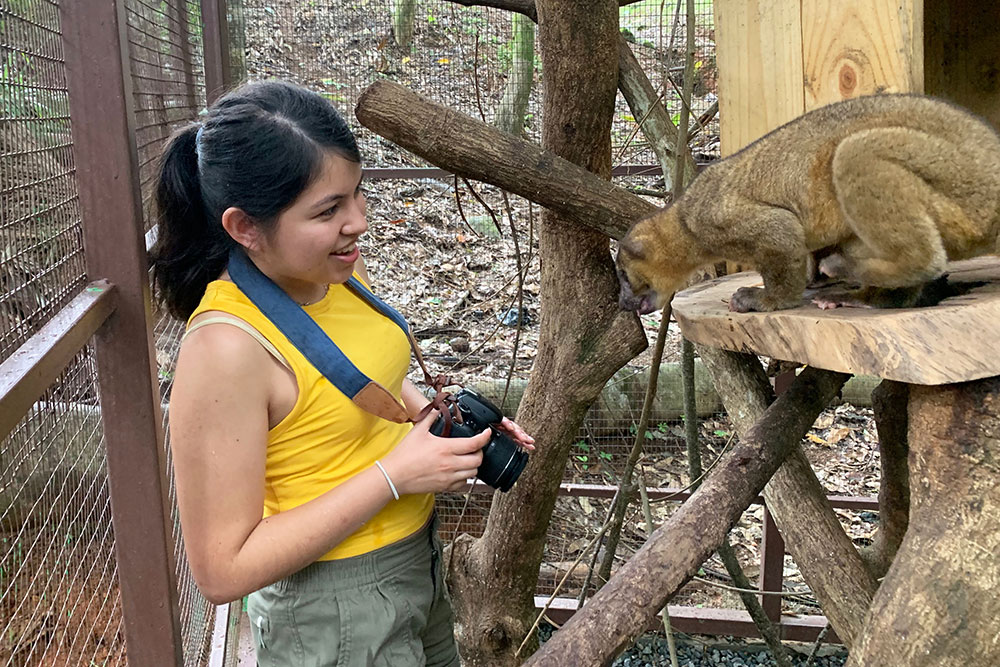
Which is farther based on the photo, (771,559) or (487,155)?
(771,559)

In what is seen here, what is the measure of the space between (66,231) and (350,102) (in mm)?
3428

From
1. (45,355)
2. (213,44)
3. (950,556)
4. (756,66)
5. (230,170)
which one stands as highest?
(213,44)

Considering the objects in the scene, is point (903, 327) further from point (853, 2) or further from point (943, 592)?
point (853, 2)

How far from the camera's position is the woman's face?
63.2 inches

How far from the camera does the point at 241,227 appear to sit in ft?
5.30

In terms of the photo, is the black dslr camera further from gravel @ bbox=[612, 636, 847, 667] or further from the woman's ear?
gravel @ bbox=[612, 636, 847, 667]

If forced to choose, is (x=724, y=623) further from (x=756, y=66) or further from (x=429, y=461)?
(x=429, y=461)

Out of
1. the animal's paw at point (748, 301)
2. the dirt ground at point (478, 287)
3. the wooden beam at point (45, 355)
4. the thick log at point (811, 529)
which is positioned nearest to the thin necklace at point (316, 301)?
the wooden beam at point (45, 355)

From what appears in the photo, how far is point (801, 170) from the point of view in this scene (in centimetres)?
216

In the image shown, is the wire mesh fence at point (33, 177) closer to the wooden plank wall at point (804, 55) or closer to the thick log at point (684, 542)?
the thick log at point (684, 542)

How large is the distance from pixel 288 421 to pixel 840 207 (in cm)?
140

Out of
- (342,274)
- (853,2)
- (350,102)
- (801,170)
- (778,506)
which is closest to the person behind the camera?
(342,274)

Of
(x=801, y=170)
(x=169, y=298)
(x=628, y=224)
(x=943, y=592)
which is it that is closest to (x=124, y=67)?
(x=169, y=298)

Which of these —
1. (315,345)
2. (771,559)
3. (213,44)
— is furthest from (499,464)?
(213,44)
